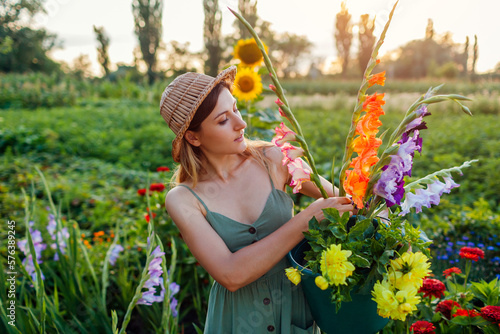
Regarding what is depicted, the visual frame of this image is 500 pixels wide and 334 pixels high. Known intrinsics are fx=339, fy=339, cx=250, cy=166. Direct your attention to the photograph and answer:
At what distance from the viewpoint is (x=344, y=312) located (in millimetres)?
825

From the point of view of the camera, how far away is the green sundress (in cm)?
115

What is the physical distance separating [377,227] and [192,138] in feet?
2.37

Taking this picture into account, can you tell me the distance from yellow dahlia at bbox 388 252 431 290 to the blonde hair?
2.01 ft

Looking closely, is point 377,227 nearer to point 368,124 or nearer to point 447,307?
point 368,124

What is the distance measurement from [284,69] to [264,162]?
42454 millimetres

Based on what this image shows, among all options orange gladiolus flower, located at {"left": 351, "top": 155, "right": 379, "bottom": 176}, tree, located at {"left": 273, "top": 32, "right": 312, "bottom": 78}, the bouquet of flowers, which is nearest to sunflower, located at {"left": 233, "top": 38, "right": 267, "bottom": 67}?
the bouquet of flowers

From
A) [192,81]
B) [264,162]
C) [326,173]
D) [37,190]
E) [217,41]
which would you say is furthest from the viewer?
[217,41]

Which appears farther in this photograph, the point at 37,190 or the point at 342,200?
the point at 37,190

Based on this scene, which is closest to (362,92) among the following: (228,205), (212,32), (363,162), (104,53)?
Result: (363,162)

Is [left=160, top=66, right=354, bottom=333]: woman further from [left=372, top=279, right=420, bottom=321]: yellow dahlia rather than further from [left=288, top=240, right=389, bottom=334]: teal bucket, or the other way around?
[left=372, top=279, right=420, bottom=321]: yellow dahlia

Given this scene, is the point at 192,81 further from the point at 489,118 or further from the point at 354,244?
the point at 489,118

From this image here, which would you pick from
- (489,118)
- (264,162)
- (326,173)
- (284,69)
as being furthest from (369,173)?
(284,69)

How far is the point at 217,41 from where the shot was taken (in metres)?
18.1

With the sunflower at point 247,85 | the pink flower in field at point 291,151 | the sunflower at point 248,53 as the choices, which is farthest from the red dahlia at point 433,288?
the sunflower at point 248,53
